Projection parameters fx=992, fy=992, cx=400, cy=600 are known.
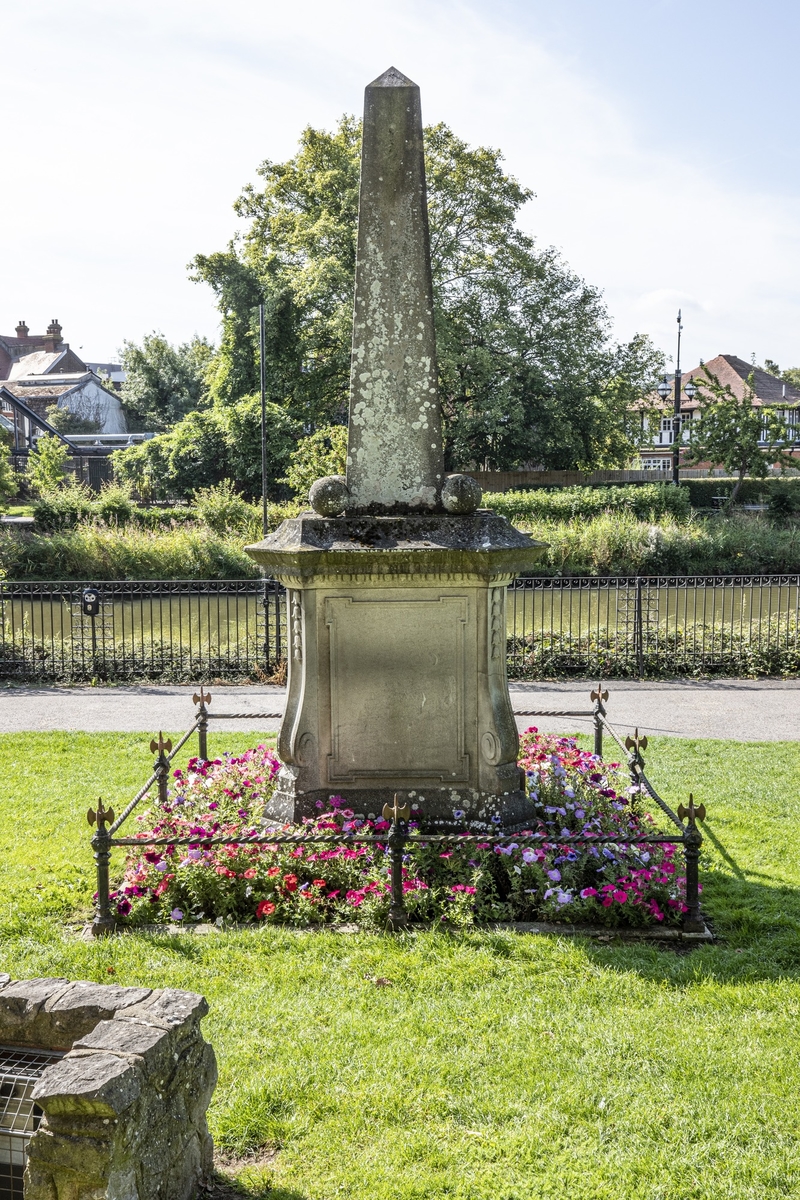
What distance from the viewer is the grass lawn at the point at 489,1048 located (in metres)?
3.34

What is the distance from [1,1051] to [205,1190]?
81 cm

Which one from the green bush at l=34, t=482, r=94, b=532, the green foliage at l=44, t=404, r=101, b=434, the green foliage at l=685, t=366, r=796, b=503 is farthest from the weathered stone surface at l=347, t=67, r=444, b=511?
the green foliage at l=44, t=404, r=101, b=434

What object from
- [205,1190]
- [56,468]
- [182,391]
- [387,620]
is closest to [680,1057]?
[205,1190]

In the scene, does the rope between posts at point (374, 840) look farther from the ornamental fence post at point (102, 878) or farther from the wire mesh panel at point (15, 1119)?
the wire mesh panel at point (15, 1119)

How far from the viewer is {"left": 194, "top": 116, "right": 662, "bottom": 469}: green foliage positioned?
3178cm

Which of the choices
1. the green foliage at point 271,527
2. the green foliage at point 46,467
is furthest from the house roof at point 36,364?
the green foliage at point 271,527

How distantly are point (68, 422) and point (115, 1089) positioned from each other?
204 feet

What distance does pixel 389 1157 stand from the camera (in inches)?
133

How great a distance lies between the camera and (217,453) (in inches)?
1356

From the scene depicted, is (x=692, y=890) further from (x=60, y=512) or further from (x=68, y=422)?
(x=68, y=422)

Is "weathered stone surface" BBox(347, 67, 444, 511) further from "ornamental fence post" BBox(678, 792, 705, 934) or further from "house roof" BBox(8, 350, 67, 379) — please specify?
"house roof" BBox(8, 350, 67, 379)

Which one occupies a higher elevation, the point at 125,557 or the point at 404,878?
the point at 125,557

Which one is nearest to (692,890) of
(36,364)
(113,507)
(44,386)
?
(113,507)

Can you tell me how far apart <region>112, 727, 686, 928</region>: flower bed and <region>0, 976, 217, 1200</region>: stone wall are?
2248 mm
